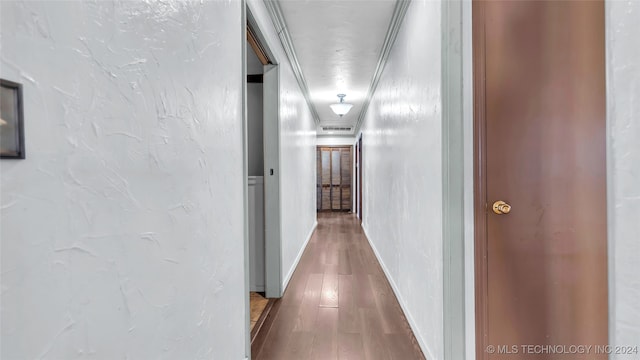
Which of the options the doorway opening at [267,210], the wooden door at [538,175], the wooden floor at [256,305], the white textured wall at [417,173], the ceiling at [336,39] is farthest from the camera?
the doorway opening at [267,210]

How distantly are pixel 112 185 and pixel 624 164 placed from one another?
1.45 meters

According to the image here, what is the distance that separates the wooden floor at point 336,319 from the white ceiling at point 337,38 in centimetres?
243

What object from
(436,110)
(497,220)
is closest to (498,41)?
(436,110)

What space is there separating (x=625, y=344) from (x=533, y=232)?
467mm

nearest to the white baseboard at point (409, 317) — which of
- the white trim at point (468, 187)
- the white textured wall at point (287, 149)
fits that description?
the white trim at point (468, 187)

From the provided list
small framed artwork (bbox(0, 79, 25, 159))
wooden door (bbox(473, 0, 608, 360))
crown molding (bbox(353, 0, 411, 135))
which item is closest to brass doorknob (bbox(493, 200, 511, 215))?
wooden door (bbox(473, 0, 608, 360))

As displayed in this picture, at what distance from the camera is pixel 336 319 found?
2.35m

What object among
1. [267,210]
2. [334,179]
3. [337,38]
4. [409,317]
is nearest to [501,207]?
[409,317]

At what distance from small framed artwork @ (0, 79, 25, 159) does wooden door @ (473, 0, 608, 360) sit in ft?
5.00

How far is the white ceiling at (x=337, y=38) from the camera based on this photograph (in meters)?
2.48

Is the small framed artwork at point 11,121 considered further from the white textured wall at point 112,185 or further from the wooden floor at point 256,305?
the wooden floor at point 256,305

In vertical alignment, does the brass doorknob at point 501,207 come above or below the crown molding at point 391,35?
below

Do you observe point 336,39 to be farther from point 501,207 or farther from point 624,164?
point 624,164

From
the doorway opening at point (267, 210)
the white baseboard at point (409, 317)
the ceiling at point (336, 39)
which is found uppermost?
the ceiling at point (336, 39)
